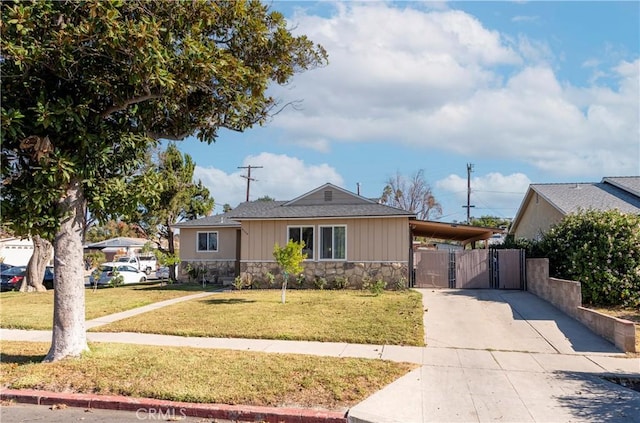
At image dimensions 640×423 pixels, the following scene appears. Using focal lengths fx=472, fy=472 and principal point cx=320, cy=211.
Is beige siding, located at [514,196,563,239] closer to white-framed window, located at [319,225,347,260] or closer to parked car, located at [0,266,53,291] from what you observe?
white-framed window, located at [319,225,347,260]

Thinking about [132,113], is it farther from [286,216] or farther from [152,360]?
[286,216]

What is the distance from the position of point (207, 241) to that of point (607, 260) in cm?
1790

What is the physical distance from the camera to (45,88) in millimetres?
7797

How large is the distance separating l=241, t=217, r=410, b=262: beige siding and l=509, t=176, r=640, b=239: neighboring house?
5.70 meters

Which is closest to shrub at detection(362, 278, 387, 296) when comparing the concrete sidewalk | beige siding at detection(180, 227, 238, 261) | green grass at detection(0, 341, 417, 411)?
the concrete sidewalk

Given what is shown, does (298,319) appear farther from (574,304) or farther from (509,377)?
(574,304)

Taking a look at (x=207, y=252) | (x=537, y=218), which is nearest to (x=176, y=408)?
(x=207, y=252)

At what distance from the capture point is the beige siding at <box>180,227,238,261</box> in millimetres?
24047

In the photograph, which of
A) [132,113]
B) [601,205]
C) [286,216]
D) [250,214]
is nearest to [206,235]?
[250,214]

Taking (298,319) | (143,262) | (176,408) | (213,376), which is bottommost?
(176,408)

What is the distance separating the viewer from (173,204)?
26500 millimetres

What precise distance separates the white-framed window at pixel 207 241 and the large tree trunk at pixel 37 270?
7683mm

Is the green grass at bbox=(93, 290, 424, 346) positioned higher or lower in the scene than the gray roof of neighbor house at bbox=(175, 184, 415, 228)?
lower

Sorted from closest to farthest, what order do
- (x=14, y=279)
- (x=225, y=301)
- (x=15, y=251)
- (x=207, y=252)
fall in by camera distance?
(x=225, y=301), (x=207, y=252), (x=14, y=279), (x=15, y=251)
